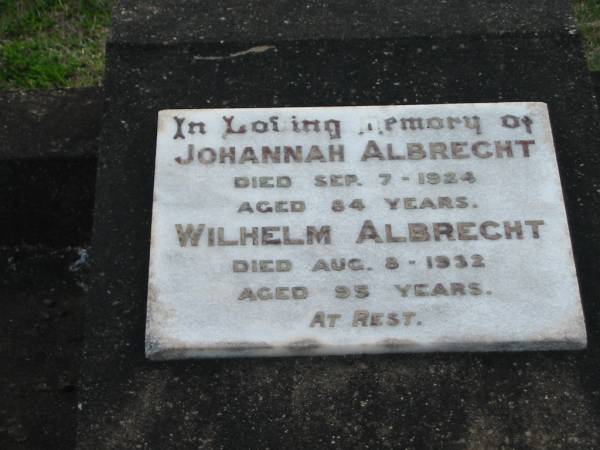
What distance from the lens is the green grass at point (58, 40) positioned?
4387 millimetres

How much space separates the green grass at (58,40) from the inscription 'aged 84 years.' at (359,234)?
1.59m

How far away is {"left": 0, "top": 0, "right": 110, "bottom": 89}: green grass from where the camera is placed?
4383mm

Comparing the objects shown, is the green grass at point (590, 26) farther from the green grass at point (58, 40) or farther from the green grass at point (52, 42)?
the green grass at point (52, 42)

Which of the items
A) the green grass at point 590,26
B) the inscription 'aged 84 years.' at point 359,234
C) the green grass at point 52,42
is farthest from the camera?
the green grass at point 590,26

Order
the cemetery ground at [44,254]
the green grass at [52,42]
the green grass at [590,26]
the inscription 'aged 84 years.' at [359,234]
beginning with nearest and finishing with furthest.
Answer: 1. the inscription 'aged 84 years.' at [359,234]
2. the cemetery ground at [44,254]
3. the green grass at [52,42]
4. the green grass at [590,26]

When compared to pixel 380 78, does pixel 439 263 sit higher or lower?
lower

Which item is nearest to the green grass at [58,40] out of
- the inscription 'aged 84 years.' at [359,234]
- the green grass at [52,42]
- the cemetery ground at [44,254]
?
the green grass at [52,42]

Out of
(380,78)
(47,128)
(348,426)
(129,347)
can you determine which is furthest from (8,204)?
(348,426)

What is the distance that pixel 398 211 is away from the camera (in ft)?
9.29

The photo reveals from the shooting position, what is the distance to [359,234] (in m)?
2.80

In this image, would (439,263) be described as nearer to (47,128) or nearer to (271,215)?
(271,215)

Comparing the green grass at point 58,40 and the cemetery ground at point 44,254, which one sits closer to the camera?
the cemetery ground at point 44,254

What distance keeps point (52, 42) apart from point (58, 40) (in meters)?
0.04

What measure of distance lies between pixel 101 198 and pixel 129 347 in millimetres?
487
